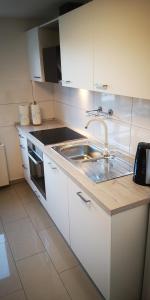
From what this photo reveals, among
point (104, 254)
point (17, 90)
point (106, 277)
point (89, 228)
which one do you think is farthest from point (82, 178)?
point (17, 90)

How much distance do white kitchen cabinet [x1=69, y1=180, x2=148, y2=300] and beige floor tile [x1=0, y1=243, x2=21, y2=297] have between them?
0.62 metres

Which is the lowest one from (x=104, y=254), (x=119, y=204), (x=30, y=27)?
(x=104, y=254)

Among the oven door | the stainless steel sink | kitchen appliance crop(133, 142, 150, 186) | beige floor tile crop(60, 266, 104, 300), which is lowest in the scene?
beige floor tile crop(60, 266, 104, 300)

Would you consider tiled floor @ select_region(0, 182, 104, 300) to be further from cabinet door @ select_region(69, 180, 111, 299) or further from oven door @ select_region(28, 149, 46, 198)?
oven door @ select_region(28, 149, 46, 198)

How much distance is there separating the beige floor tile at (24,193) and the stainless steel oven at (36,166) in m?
0.29

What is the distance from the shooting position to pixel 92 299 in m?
1.72

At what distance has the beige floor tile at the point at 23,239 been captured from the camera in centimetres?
219

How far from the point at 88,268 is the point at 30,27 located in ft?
9.08

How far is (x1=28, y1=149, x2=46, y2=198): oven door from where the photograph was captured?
8.38ft

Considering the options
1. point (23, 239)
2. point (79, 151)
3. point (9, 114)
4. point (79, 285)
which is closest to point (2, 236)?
point (23, 239)

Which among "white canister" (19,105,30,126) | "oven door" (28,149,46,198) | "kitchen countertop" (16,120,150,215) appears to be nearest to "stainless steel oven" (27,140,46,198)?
"oven door" (28,149,46,198)

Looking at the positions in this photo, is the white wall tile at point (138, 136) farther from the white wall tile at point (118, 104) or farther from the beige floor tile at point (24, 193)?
the beige floor tile at point (24, 193)

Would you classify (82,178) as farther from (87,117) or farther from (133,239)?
(87,117)

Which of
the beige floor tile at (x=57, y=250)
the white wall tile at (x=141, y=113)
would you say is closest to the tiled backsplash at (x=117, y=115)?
the white wall tile at (x=141, y=113)
